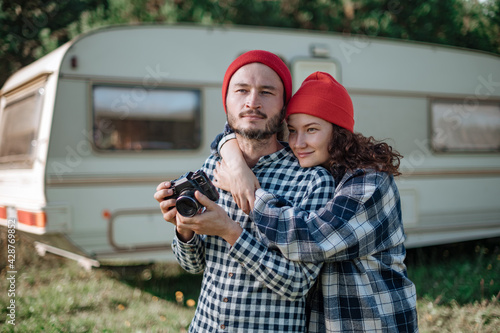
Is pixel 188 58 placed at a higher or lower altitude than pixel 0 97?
higher

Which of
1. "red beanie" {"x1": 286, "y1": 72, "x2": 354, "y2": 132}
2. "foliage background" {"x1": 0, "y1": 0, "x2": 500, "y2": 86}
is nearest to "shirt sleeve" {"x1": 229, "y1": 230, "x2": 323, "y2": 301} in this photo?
"red beanie" {"x1": 286, "y1": 72, "x2": 354, "y2": 132}

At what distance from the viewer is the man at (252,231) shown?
1.57 metres

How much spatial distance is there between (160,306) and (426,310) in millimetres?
2575

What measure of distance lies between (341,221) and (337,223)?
0.02m

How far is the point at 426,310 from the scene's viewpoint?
166 inches

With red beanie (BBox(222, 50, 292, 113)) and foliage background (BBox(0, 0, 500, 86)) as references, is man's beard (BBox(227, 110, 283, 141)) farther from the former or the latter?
foliage background (BBox(0, 0, 500, 86))

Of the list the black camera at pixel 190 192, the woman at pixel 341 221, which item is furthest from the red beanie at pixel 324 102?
the black camera at pixel 190 192

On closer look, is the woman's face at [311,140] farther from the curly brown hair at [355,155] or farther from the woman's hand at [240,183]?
the woman's hand at [240,183]

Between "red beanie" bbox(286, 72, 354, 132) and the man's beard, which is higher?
"red beanie" bbox(286, 72, 354, 132)

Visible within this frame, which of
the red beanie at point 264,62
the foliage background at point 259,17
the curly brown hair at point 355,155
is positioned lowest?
the curly brown hair at point 355,155

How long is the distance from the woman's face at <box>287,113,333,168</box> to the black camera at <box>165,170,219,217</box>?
1.35 feet

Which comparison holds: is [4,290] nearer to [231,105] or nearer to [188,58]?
[188,58]

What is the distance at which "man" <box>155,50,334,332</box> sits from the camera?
61.7 inches

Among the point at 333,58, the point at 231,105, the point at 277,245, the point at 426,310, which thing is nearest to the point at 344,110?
the point at 231,105
